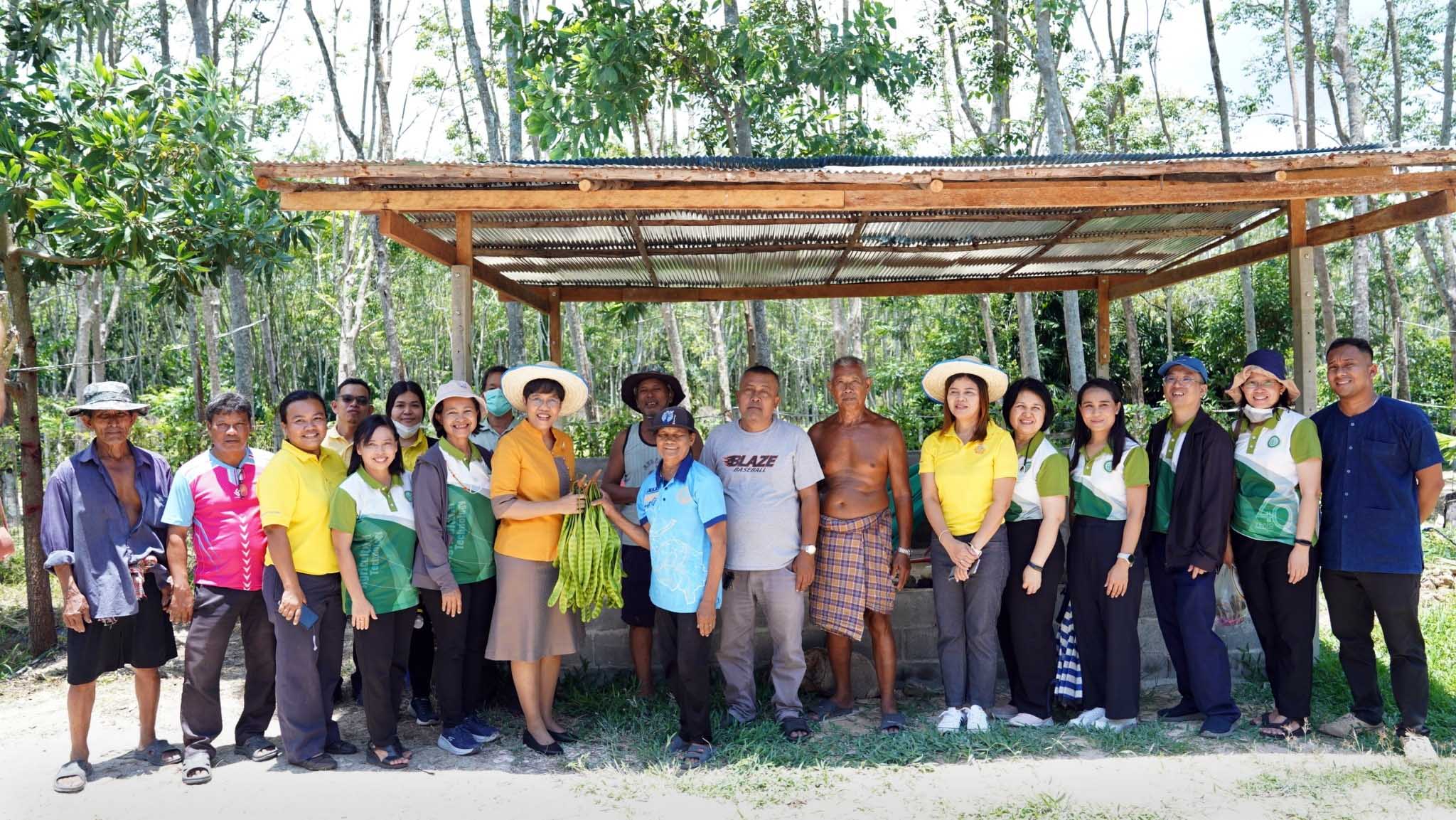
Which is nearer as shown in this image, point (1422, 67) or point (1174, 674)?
point (1174, 674)

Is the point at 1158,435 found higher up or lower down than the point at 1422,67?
lower down

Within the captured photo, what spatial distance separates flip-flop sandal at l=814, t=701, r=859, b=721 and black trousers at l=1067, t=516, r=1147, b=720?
103cm

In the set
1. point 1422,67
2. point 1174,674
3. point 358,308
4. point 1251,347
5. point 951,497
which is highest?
point 1422,67

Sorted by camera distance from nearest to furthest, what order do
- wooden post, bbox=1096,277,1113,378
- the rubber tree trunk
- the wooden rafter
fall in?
the wooden rafter
the rubber tree trunk
wooden post, bbox=1096,277,1113,378

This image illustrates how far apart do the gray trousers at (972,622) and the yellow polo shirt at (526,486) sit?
164cm

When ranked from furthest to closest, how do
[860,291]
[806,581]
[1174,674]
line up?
[860,291]
[1174,674]
[806,581]

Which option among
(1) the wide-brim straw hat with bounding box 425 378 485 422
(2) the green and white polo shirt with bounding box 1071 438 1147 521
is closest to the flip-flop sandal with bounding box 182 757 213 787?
(1) the wide-brim straw hat with bounding box 425 378 485 422

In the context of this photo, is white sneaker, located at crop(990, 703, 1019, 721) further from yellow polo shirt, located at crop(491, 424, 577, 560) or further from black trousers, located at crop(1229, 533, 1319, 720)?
yellow polo shirt, located at crop(491, 424, 577, 560)

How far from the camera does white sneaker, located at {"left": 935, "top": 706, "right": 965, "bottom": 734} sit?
13.4 feet

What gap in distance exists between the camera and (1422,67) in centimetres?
1900

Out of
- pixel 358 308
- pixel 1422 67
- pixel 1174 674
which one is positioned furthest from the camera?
pixel 1422 67

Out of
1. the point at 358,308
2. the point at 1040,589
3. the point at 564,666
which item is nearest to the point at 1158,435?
the point at 1040,589

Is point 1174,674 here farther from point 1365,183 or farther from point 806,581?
point 1365,183

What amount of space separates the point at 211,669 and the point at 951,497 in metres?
2.98
